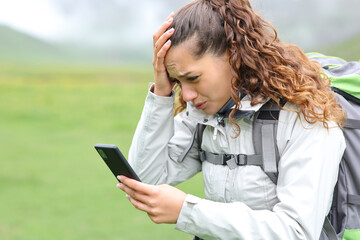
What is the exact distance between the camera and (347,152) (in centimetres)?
237

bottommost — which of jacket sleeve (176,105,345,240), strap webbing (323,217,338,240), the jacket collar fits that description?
strap webbing (323,217,338,240)

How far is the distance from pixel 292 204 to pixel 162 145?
0.88 meters

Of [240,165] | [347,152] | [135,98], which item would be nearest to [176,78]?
[240,165]

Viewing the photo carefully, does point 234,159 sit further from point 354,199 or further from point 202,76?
point 354,199

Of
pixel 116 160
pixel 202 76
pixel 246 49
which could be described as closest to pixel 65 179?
pixel 116 160

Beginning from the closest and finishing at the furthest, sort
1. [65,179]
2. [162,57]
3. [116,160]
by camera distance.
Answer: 1. [116,160]
2. [162,57]
3. [65,179]

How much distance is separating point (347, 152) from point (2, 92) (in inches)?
1098

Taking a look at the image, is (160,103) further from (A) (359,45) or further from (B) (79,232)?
(A) (359,45)

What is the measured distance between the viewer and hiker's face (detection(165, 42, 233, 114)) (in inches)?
97.7

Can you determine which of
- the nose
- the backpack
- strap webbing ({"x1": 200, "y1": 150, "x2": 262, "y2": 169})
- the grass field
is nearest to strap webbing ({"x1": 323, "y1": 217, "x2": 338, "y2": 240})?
the backpack

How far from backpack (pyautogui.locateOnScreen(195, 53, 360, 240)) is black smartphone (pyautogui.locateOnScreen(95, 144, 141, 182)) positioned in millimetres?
443

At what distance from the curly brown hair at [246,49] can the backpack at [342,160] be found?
0.23 feet

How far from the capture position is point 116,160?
8.00 feet

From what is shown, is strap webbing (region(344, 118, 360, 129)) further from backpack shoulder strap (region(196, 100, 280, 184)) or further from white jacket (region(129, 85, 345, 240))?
backpack shoulder strap (region(196, 100, 280, 184))
